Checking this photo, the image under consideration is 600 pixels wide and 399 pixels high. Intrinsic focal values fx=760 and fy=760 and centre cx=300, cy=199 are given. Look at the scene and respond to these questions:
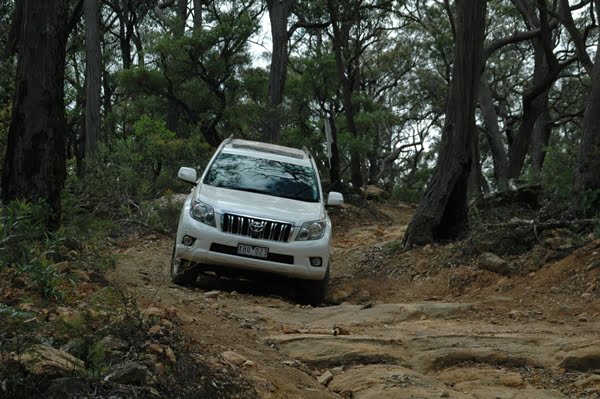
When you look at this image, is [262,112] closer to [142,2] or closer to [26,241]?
[142,2]

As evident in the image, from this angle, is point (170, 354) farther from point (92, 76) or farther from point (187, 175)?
point (92, 76)

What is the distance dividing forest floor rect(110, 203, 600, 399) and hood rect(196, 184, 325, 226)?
→ 919mm

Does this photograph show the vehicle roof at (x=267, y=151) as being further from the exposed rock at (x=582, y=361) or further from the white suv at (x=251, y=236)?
the exposed rock at (x=582, y=361)

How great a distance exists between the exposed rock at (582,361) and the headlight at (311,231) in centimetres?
376

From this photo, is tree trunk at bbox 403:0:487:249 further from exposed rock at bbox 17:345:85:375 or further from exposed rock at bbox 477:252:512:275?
exposed rock at bbox 17:345:85:375

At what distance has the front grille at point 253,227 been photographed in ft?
26.9

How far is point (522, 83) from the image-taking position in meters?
32.2

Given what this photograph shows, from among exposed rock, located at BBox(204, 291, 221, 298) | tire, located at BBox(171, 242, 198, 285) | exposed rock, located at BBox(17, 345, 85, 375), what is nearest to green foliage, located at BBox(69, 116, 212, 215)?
tire, located at BBox(171, 242, 198, 285)

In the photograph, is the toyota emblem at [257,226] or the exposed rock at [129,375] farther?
the toyota emblem at [257,226]

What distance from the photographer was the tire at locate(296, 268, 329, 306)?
8.55 m

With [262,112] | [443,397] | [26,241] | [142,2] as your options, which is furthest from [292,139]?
[443,397]

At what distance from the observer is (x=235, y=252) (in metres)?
8.16

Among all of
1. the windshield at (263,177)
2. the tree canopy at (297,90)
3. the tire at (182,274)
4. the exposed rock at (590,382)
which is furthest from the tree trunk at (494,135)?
the exposed rock at (590,382)

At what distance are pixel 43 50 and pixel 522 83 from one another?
27565 millimetres
